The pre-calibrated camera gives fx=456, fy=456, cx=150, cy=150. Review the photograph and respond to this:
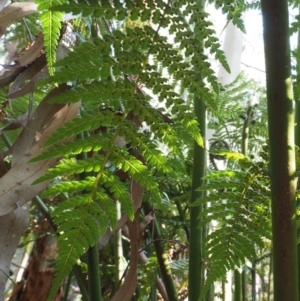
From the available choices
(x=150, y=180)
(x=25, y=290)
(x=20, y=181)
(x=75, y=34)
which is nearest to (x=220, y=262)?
(x=150, y=180)

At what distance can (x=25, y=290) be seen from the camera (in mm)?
2062

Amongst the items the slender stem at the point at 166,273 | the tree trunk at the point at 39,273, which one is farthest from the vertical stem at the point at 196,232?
the tree trunk at the point at 39,273

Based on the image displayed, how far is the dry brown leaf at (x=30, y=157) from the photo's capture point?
1.95ft

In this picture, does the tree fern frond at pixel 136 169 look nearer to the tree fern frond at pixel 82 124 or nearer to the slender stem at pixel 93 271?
the tree fern frond at pixel 82 124

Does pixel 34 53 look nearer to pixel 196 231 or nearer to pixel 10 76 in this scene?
pixel 10 76

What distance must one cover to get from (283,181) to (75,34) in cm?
44

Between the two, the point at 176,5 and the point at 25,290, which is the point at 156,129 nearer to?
the point at 176,5

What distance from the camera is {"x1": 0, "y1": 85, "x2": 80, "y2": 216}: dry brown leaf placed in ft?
1.95

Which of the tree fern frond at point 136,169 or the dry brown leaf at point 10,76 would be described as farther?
the dry brown leaf at point 10,76

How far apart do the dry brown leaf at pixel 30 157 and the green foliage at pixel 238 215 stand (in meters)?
0.22

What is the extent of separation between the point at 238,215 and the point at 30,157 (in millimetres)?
294

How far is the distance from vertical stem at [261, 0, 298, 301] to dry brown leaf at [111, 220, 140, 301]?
314 millimetres

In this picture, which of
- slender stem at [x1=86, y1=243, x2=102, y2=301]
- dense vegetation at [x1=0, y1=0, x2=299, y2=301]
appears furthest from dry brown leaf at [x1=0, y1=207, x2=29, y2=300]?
slender stem at [x1=86, y1=243, x2=102, y2=301]

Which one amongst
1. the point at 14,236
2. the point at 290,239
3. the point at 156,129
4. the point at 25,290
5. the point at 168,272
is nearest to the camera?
the point at 290,239
